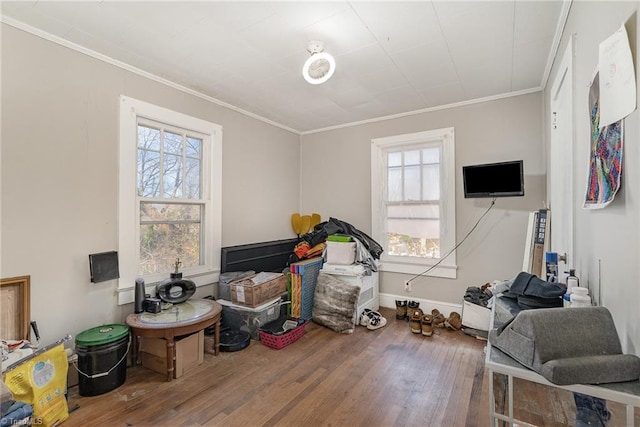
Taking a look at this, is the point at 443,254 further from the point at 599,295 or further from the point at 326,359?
the point at 599,295

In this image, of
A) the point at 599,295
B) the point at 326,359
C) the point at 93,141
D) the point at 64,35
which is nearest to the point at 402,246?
the point at 326,359

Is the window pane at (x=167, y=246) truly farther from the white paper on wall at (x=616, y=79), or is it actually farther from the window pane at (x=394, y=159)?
the white paper on wall at (x=616, y=79)

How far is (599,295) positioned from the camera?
132cm

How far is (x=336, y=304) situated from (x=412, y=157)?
2131 millimetres

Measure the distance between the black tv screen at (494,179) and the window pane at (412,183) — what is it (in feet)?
1.91

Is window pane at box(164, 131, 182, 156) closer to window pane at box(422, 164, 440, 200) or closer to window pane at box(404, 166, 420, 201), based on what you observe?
window pane at box(404, 166, 420, 201)

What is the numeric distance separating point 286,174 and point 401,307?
247 cm

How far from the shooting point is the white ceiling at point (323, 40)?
193 cm

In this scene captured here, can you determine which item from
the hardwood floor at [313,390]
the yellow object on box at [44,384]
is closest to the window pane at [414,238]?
the hardwood floor at [313,390]

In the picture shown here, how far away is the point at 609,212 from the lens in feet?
3.97

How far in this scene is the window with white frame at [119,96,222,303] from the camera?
2627 millimetres

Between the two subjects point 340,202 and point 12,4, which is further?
point 340,202

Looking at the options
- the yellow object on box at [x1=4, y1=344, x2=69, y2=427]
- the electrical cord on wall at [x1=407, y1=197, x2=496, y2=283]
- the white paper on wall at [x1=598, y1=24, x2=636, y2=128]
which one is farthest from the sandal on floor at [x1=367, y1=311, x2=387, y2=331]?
the white paper on wall at [x1=598, y1=24, x2=636, y2=128]

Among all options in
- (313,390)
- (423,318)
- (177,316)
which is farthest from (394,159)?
(177,316)
